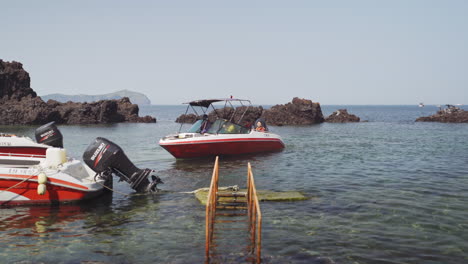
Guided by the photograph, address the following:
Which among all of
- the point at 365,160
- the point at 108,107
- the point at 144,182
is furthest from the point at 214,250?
the point at 108,107

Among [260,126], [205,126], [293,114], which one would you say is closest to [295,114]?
[293,114]

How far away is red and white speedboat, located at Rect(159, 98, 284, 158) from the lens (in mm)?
21250

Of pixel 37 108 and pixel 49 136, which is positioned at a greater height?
pixel 37 108

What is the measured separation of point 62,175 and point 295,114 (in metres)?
60.6

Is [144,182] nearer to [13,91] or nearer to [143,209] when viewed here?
[143,209]

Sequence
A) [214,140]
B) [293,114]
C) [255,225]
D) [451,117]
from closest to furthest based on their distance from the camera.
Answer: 1. [255,225]
2. [214,140]
3. [293,114]
4. [451,117]

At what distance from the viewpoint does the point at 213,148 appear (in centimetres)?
2216

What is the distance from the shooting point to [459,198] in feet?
43.7

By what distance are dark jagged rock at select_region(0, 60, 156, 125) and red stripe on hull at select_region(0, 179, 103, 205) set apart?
56.7 meters

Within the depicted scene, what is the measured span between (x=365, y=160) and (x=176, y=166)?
11761 millimetres

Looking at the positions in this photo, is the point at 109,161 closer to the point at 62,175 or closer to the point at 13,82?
the point at 62,175

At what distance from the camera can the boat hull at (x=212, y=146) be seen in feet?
69.4

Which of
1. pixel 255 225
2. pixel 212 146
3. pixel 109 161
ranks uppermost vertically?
pixel 109 161

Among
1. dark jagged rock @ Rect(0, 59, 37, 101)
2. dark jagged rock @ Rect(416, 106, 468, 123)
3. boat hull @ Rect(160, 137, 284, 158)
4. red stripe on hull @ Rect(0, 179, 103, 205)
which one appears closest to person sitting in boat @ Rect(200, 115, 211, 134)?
boat hull @ Rect(160, 137, 284, 158)
